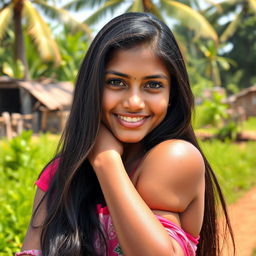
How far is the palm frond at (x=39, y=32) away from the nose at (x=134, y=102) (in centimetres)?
1248

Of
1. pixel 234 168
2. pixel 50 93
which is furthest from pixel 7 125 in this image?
pixel 234 168

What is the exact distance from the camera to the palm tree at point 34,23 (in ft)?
43.1

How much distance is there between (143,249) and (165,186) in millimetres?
188

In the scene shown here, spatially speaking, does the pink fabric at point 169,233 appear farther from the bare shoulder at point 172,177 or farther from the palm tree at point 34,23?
the palm tree at point 34,23

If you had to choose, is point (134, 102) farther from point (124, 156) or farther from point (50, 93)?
point (50, 93)

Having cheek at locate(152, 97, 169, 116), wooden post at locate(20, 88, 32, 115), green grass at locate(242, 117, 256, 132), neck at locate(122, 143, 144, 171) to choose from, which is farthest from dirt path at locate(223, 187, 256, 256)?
green grass at locate(242, 117, 256, 132)

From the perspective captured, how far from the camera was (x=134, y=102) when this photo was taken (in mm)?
1183

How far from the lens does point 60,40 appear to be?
1980cm

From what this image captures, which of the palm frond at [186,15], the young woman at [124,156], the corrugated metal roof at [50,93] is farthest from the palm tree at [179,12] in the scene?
the young woman at [124,156]

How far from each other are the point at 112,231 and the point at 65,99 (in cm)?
1457

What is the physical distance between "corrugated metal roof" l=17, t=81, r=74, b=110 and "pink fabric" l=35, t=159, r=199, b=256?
42.3 feet

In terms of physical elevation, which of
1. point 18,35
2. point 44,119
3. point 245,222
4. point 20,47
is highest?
point 18,35

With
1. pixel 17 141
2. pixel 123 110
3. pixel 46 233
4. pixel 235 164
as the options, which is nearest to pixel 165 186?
pixel 123 110

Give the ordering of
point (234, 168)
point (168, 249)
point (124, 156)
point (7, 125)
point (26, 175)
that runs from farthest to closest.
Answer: point (7, 125)
point (234, 168)
point (26, 175)
point (124, 156)
point (168, 249)
